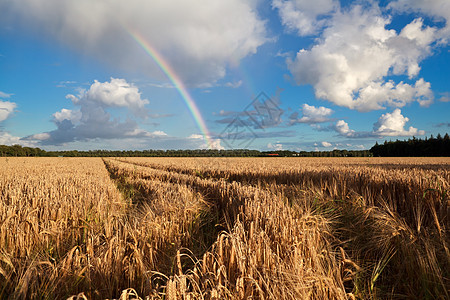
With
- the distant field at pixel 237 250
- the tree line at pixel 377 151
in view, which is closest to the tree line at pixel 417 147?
the tree line at pixel 377 151

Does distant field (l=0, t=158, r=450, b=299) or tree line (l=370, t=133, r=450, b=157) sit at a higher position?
tree line (l=370, t=133, r=450, b=157)

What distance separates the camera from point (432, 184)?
5121mm

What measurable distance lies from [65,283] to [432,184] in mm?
6455

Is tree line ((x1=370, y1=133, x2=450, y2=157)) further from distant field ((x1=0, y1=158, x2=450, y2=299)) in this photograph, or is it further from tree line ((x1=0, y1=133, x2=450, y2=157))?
distant field ((x1=0, y1=158, x2=450, y2=299))

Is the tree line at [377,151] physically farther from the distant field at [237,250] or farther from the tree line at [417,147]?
the distant field at [237,250]

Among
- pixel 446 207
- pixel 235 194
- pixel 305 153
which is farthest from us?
pixel 305 153

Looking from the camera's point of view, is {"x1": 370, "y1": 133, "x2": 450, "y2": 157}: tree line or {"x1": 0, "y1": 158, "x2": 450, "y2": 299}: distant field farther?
{"x1": 370, "y1": 133, "x2": 450, "y2": 157}: tree line

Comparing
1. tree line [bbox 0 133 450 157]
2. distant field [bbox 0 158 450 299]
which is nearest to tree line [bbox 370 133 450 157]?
tree line [bbox 0 133 450 157]

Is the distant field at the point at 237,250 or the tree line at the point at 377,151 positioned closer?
the distant field at the point at 237,250

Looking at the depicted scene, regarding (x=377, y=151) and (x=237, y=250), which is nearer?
(x=237, y=250)

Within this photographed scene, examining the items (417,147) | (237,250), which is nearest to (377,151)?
(417,147)

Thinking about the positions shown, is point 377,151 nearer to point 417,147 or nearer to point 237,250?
point 417,147

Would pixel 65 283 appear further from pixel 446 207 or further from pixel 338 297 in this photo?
pixel 446 207

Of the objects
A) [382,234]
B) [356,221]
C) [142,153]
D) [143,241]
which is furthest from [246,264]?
[142,153]
